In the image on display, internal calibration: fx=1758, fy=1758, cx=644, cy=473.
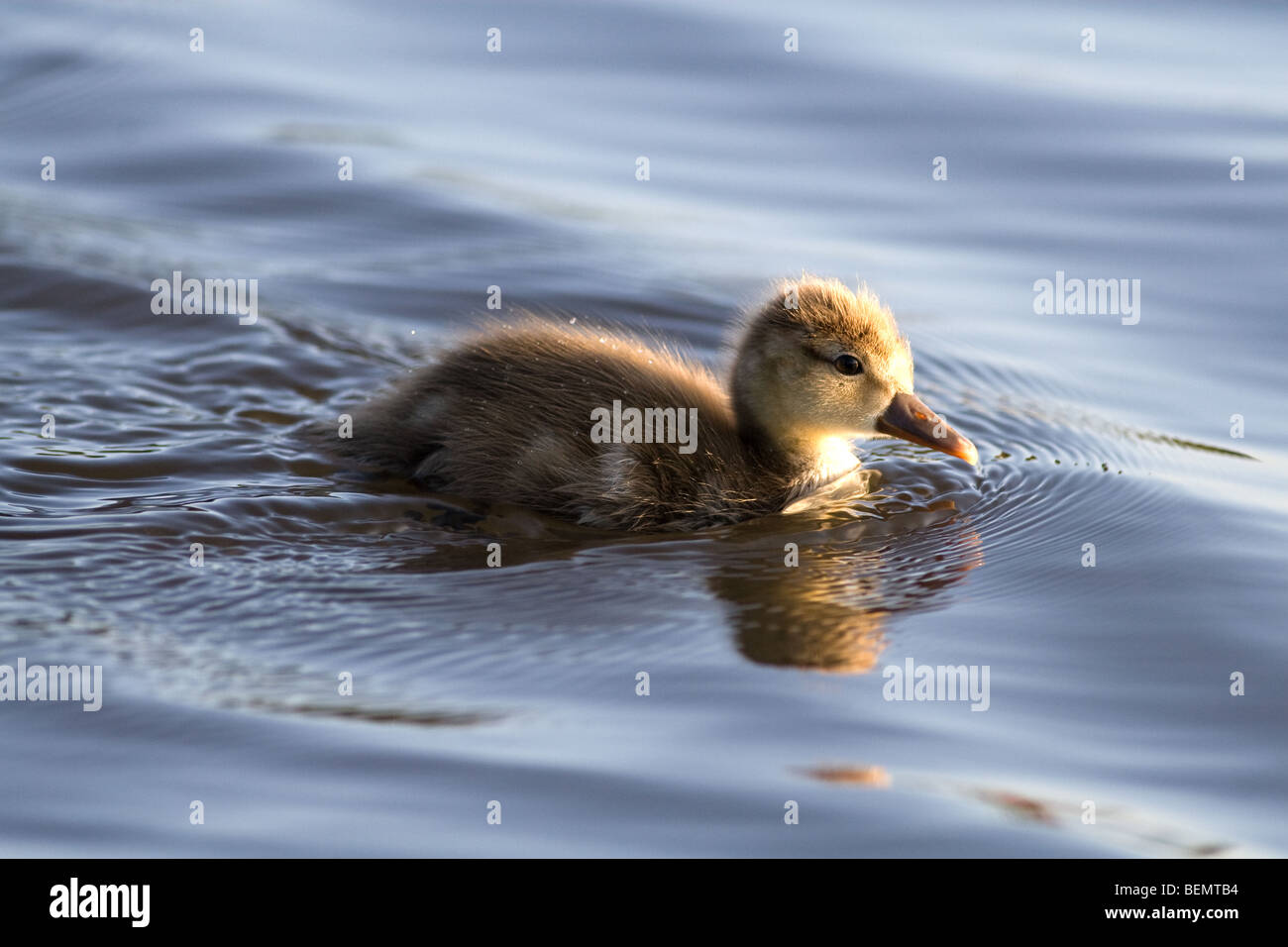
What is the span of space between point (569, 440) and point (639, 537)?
0.40 metres

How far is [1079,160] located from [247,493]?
5331 mm

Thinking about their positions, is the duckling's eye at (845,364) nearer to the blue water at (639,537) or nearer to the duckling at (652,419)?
the duckling at (652,419)

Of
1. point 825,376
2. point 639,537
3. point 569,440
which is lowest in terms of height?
point 639,537

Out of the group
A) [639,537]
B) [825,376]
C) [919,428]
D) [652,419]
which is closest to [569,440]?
[652,419]

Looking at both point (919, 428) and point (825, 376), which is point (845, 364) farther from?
point (919, 428)

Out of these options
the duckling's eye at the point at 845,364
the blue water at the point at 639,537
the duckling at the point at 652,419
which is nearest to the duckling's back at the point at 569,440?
the duckling at the point at 652,419

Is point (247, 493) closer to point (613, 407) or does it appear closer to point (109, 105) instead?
point (613, 407)

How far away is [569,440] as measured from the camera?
5.77 metres

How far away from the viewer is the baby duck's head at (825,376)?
236 inches

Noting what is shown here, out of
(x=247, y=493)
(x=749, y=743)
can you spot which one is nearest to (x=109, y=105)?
(x=247, y=493)

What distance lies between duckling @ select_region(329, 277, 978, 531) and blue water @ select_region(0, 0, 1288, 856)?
0.14m

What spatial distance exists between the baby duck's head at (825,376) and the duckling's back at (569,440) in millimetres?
168

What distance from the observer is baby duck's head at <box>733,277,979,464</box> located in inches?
236

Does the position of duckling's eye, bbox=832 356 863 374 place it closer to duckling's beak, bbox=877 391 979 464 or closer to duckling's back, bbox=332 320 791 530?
duckling's beak, bbox=877 391 979 464
